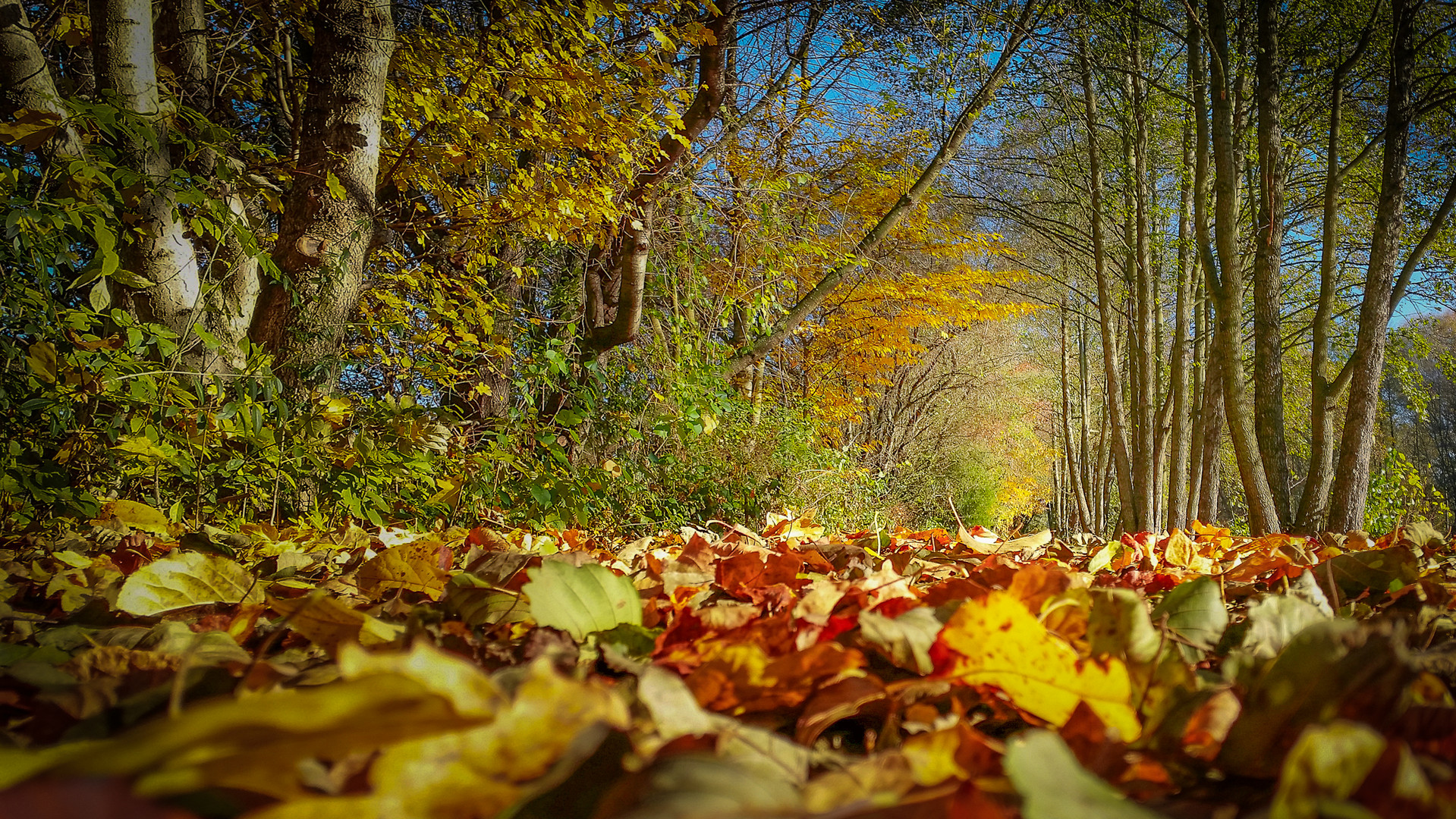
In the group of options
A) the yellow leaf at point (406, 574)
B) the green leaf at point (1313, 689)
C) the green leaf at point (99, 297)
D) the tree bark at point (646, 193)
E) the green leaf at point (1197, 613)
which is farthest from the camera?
the tree bark at point (646, 193)

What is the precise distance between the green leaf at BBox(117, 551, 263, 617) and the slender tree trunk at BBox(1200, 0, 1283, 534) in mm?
4275

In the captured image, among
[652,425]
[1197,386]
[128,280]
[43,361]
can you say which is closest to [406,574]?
[43,361]

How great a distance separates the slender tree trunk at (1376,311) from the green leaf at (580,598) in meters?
4.12

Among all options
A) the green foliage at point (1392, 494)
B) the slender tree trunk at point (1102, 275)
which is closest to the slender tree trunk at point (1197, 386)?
the slender tree trunk at point (1102, 275)

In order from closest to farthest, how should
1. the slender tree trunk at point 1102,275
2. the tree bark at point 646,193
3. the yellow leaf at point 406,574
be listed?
the yellow leaf at point 406,574
the tree bark at point 646,193
the slender tree trunk at point 1102,275

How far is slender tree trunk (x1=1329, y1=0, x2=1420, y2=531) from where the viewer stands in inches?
132

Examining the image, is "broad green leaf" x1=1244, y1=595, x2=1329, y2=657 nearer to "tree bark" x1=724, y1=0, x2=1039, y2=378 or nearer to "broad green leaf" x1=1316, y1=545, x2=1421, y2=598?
"broad green leaf" x1=1316, y1=545, x2=1421, y2=598

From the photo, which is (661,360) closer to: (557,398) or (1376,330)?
(557,398)

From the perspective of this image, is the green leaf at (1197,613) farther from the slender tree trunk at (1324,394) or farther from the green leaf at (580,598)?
the slender tree trunk at (1324,394)

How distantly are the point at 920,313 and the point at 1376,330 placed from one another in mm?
5645

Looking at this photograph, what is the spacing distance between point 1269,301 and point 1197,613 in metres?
4.14

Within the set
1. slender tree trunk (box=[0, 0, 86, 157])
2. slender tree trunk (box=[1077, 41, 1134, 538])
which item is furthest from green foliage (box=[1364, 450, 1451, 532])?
slender tree trunk (box=[0, 0, 86, 157])

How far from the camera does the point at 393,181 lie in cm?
439

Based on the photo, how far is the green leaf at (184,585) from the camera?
25.0 inches
